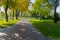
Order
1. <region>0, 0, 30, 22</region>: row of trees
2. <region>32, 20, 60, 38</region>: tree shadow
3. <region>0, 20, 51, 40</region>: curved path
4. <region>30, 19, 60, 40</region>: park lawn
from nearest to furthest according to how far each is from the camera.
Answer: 1. <region>0, 20, 51, 40</region>: curved path
2. <region>30, 19, 60, 40</region>: park lawn
3. <region>32, 20, 60, 38</region>: tree shadow
4. <region>0, 0, 30, 22</region>: row of trees

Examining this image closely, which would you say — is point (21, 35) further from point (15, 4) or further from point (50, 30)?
point (15, 4)

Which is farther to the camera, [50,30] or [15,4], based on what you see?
[15,4]

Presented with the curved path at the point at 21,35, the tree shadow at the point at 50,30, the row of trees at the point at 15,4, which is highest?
the row of trees at the point at 15,4

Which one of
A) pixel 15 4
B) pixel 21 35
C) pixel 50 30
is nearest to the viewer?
pixel 21 35

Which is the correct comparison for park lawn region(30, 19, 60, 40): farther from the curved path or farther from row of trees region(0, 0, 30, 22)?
row of trees region(0, 0, 30, 22)

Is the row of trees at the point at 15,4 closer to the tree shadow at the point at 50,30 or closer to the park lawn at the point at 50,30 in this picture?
the park lawn at the point at 50,30

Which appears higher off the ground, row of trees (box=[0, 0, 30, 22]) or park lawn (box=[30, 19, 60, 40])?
row of trees (box=[0, 0, 30, 22])

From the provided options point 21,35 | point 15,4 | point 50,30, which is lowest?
point 50,30

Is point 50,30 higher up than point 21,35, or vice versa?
point 21,35

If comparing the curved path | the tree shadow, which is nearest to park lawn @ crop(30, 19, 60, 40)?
the tree shadow

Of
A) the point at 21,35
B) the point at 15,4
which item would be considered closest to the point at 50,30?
the point at 21,35

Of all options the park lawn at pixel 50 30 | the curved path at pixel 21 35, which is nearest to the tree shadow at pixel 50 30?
the park lawn at pixel 50 30

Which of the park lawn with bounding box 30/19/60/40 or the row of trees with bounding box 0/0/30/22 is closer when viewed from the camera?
the park lawn with bounding box 30/19/60/40

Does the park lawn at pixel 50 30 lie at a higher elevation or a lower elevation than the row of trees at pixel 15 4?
lower
